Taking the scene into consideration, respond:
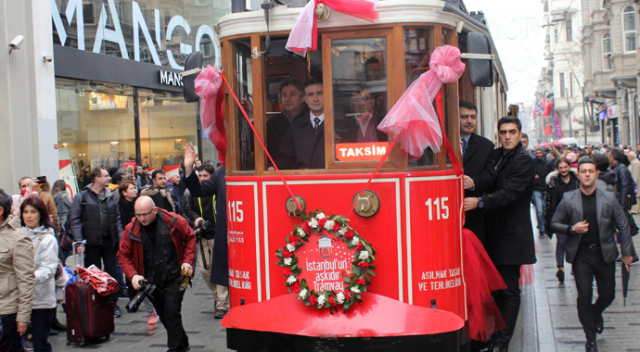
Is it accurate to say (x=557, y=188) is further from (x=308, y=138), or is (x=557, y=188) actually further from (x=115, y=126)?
(x=115, y=126)

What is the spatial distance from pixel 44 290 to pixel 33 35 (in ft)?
29.1

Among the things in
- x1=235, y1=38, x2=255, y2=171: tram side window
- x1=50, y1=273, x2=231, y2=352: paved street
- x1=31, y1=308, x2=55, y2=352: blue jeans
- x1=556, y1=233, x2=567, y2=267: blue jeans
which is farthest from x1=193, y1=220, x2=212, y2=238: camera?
x1=556, y1=233, x2=567, y2=267: blue jeans

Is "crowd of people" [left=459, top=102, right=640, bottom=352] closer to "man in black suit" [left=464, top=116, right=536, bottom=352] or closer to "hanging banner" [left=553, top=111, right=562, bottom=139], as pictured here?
"man in black suit" [left=464, top=116, right=536, bottom=352]

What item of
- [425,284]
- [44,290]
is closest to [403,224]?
[425,284]

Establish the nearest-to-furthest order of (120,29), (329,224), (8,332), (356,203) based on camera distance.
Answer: (329,224), (356,203), (8,332), (120,29)

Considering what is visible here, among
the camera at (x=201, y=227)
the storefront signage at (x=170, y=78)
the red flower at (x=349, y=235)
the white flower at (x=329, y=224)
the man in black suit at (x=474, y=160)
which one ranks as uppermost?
the storefront signage at (x=170, y=78)

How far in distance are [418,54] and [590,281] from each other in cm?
297

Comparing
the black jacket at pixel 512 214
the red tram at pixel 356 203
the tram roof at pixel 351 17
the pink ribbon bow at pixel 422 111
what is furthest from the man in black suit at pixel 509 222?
the tram roof at pixel 351 17

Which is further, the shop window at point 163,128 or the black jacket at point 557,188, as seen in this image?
the shop window at point 163,128

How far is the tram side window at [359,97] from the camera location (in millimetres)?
4500

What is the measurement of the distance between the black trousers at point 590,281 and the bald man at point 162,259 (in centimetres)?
370

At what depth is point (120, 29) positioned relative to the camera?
16047 millimetres

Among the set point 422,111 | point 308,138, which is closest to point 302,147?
point 308,138

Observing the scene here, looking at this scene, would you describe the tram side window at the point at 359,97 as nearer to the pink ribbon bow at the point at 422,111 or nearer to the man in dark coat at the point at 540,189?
the pink ribbon bow at the point at 422,111
